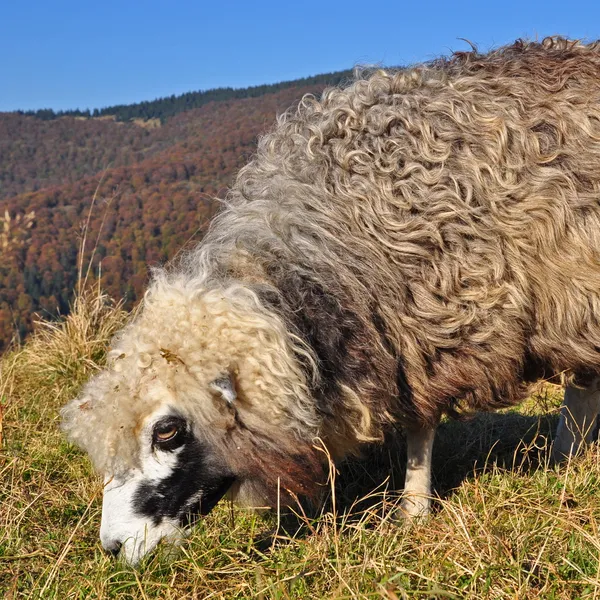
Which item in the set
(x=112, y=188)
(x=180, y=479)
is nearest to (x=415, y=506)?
(x=180, y=479)

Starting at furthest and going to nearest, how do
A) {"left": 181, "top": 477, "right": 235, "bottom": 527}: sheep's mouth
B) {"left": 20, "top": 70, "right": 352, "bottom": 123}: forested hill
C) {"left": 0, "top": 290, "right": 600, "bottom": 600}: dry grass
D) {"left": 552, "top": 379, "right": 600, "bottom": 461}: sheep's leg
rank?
1. {"left": 20, "top": 70, "right": 352, "bottom": 123}: forested hill
2. {"left": 552, "top": 379, "right": 600, "bottom": 461}: sheep's leg
3. {"left": 181, "top": 477, "right": 235, "bottom": 527}: sheep's mouth
4. {"left": 0, "top": 290, "right": 600, "bottom": 600}: dry grass

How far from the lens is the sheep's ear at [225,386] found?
8.89ft

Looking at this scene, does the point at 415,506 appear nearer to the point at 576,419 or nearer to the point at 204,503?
the point at 204,503

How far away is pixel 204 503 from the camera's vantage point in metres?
2.91

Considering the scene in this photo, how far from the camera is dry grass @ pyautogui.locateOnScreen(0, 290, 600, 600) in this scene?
8.04ft

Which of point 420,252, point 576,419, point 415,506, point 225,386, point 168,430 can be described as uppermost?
point 420,252

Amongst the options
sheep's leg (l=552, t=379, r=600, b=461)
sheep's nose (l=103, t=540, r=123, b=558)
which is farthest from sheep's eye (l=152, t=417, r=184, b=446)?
sheep's leg (l=552, t=379, r=600, b=461)

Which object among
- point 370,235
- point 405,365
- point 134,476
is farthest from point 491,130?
point 134,476

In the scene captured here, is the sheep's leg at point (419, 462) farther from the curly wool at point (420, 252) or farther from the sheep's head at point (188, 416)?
the sheep's head at point (188, 416)

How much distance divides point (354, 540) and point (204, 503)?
658mm

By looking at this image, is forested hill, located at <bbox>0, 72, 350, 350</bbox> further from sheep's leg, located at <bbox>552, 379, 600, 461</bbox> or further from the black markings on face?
sheep's leg, located at <bbox>552, 379, 600, 461</bbox>

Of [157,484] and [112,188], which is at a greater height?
[112,188]

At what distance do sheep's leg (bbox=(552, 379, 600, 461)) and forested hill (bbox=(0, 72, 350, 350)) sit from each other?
90.9 inches

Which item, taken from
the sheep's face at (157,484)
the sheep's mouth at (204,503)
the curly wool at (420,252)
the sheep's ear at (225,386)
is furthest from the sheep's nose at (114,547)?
the sheep's ear at (225,386)
